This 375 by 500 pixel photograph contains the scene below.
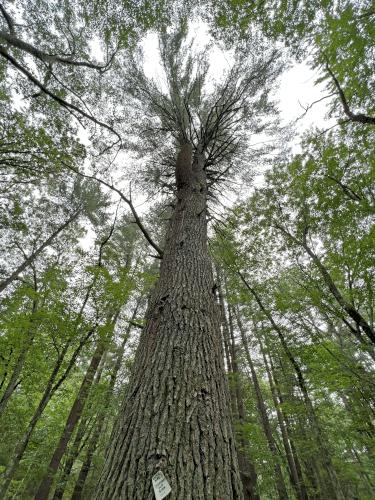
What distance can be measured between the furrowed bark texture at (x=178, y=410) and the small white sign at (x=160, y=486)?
0.10 ft

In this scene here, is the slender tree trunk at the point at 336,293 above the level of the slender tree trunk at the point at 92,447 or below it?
above

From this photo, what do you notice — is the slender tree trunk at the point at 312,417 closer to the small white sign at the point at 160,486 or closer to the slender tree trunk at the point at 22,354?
the small white sign at the point at 160,486

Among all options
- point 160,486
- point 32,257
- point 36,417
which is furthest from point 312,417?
point 32,257

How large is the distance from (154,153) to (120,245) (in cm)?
575

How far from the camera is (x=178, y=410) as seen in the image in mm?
1409

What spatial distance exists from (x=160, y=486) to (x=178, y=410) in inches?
14.3

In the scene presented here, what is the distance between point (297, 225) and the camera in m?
6.96

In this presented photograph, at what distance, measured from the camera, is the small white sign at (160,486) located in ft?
3.43

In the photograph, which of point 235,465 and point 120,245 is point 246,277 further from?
point 235,465

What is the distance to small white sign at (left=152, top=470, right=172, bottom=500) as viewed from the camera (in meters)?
1.05

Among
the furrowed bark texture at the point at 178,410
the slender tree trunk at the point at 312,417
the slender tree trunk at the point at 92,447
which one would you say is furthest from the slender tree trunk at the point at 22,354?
the slender tree trunk at the point at 312,417

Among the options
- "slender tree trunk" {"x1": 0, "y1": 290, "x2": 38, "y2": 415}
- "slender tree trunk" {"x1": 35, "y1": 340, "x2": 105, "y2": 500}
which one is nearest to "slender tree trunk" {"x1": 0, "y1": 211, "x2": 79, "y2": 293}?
"slender tree trunk" {"x1": 0, "y1": 290, "x2": 38, "y2": 415}

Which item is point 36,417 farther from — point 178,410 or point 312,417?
point 312,417

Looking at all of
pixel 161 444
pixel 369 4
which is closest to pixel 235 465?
pixel 161 444
